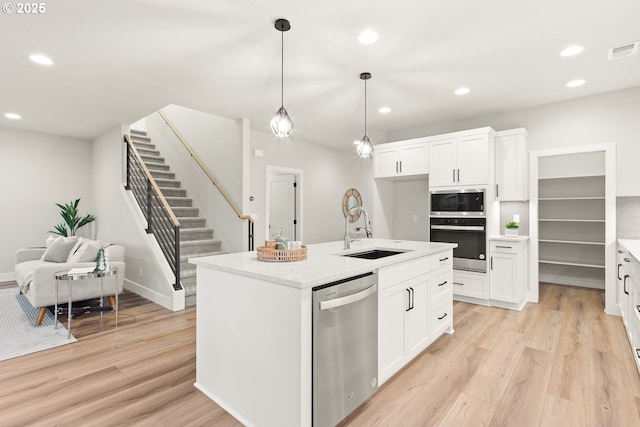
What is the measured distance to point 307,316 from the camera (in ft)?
5.36

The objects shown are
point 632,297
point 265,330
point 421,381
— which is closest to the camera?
point 265,330

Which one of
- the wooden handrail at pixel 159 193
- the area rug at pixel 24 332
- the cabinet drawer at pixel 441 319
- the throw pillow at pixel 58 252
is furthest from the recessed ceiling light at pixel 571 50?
the throw pillow at pixel 58 252

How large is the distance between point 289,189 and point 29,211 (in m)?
4.60

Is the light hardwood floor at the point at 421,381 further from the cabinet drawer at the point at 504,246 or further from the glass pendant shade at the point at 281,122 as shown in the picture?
the glass pendant shade at the point at 281,122

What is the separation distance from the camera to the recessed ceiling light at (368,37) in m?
2.64

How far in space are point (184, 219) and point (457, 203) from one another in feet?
13.9

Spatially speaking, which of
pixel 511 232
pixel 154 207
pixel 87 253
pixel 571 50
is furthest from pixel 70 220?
pixel 571 50

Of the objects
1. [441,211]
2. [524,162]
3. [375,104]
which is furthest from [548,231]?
[375,104]

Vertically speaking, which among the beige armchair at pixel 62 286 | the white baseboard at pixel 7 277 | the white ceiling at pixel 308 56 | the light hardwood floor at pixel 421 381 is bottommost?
the light hardwood floor at pixel 421 381

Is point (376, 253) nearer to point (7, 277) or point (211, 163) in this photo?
point (211, 163)

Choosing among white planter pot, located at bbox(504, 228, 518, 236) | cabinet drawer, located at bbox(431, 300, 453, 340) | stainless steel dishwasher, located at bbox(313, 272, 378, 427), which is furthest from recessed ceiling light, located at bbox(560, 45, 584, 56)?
stainless steel dishwasher, located at bbox(313, 272, 378, 427)

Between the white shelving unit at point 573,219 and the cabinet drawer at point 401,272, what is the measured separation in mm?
3214

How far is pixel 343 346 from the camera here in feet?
6.00

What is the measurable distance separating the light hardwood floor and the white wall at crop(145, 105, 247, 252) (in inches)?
76.2
